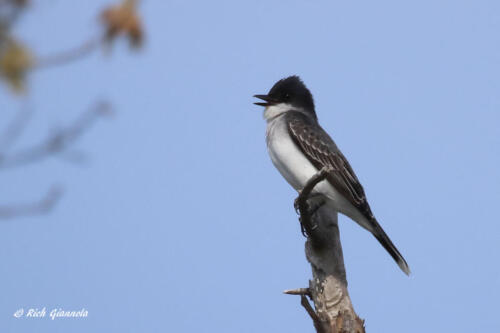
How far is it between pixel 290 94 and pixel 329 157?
6.12 ft

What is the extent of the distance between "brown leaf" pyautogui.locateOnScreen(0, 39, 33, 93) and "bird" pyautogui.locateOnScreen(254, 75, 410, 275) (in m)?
6.92

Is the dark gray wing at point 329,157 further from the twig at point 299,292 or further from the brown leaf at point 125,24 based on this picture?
the brown leaf at point 125,24

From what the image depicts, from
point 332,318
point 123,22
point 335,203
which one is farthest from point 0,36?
point 335,203

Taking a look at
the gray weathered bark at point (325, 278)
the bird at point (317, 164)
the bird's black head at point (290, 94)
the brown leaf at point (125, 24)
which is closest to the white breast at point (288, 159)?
the bird at point (317, 164)

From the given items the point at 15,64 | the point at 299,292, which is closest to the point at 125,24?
the point at 15,64

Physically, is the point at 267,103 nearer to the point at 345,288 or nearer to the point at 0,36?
the point at 345,288

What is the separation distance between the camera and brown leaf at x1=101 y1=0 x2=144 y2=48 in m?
2.95

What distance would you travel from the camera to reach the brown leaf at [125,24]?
2.95m

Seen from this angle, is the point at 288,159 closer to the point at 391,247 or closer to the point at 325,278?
the point at 391,247

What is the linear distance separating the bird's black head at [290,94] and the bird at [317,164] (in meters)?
0.31

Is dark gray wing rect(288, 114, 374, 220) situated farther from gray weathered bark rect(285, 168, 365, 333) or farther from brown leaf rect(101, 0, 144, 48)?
brown leaf rect(101, 0, 144, 48)

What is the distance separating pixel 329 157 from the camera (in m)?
9.94

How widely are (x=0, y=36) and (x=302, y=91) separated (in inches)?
359

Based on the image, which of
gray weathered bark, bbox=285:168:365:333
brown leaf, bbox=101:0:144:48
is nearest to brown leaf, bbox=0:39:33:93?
brown leaf, bbox=101:0:144:48
